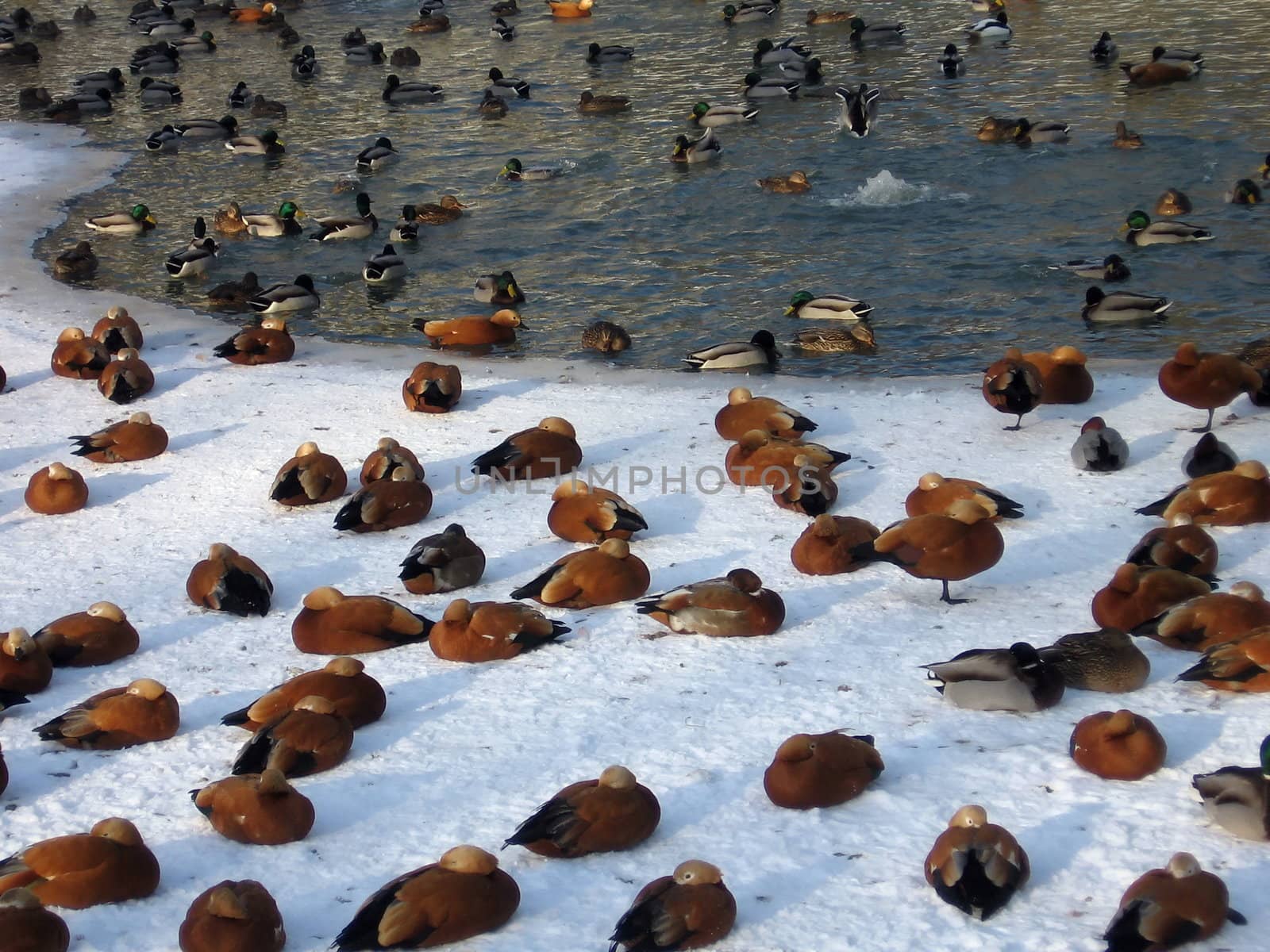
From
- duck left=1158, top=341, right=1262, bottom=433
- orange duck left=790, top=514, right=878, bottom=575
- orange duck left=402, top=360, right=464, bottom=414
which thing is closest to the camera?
orange duck left=790, top=514, right=878, bottom=575

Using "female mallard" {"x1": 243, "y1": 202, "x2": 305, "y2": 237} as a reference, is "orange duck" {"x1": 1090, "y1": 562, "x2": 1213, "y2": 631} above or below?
below

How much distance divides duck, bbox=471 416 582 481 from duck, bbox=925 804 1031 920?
16.1ft

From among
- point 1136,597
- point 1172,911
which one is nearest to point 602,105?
point 1136,597

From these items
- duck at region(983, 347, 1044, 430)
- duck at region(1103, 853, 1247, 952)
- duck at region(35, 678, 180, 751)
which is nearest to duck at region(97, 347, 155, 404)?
duck at region(35, 678, 180, 751)

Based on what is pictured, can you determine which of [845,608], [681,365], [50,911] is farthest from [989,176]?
[50,911]

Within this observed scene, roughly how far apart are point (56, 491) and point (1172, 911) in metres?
7.16

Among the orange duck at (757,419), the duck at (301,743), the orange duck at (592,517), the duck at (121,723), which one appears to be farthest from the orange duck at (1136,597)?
the duck at (121,723)

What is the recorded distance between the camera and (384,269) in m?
16.6

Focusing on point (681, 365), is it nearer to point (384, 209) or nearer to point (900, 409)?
point (900, 409)

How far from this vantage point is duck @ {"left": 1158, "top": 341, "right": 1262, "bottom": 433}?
10164 millimetres

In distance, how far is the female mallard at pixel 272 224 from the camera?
731 inches

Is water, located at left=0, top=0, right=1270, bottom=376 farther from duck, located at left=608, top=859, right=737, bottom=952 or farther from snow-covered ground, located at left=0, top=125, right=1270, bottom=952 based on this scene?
duck, located at left=608, top=859, right=737, bottom=952

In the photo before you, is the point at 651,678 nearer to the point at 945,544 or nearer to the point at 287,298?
the point at 945,544

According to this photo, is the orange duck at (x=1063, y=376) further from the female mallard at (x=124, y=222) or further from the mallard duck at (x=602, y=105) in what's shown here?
the mallard duck at (x=602, y=105)
